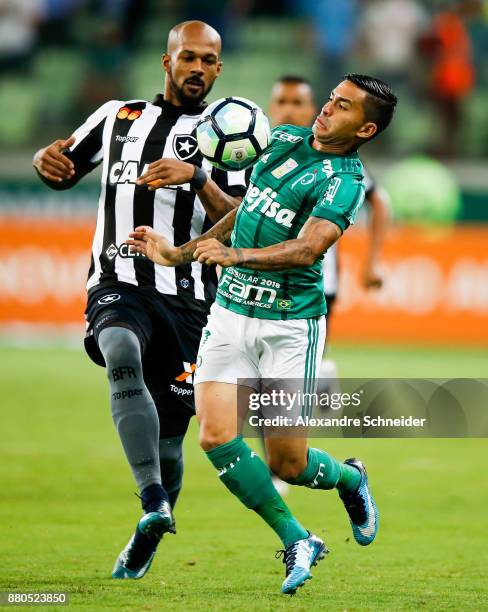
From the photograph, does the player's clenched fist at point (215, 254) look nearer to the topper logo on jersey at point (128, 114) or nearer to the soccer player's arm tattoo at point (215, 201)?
the soccer player's arm tattoo at point (215, 201)

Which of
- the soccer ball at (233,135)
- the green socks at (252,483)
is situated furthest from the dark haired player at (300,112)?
the green socks at (252,483)

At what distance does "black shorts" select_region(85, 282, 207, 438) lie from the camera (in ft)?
20.0

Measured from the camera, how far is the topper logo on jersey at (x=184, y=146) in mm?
6305

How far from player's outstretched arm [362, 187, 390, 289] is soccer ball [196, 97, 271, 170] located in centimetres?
353

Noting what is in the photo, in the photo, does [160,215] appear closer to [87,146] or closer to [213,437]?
[87,146]

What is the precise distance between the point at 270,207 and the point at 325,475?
4.02 ft

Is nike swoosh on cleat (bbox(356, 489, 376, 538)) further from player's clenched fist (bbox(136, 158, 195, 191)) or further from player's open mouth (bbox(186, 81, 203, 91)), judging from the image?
player's open mouth (bbox(186, 81, 203, 91))

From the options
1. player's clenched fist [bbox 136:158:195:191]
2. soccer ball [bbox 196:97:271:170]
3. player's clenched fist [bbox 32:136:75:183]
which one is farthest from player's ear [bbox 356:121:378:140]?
player's clenched fist [bbox 32:136:75:183]

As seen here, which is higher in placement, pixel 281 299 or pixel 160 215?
pixel 160 215

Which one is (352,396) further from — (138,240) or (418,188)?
(418,188)

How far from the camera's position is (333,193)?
5457mm

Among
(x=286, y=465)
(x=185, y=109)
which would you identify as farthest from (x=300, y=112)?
(x=286, y=465)

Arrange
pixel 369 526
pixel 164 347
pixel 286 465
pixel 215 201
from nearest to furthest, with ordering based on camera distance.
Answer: pixel 286 465 < pixel 215 201 < pixel 369 526 < pixel 164 347

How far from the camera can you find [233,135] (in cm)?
572
